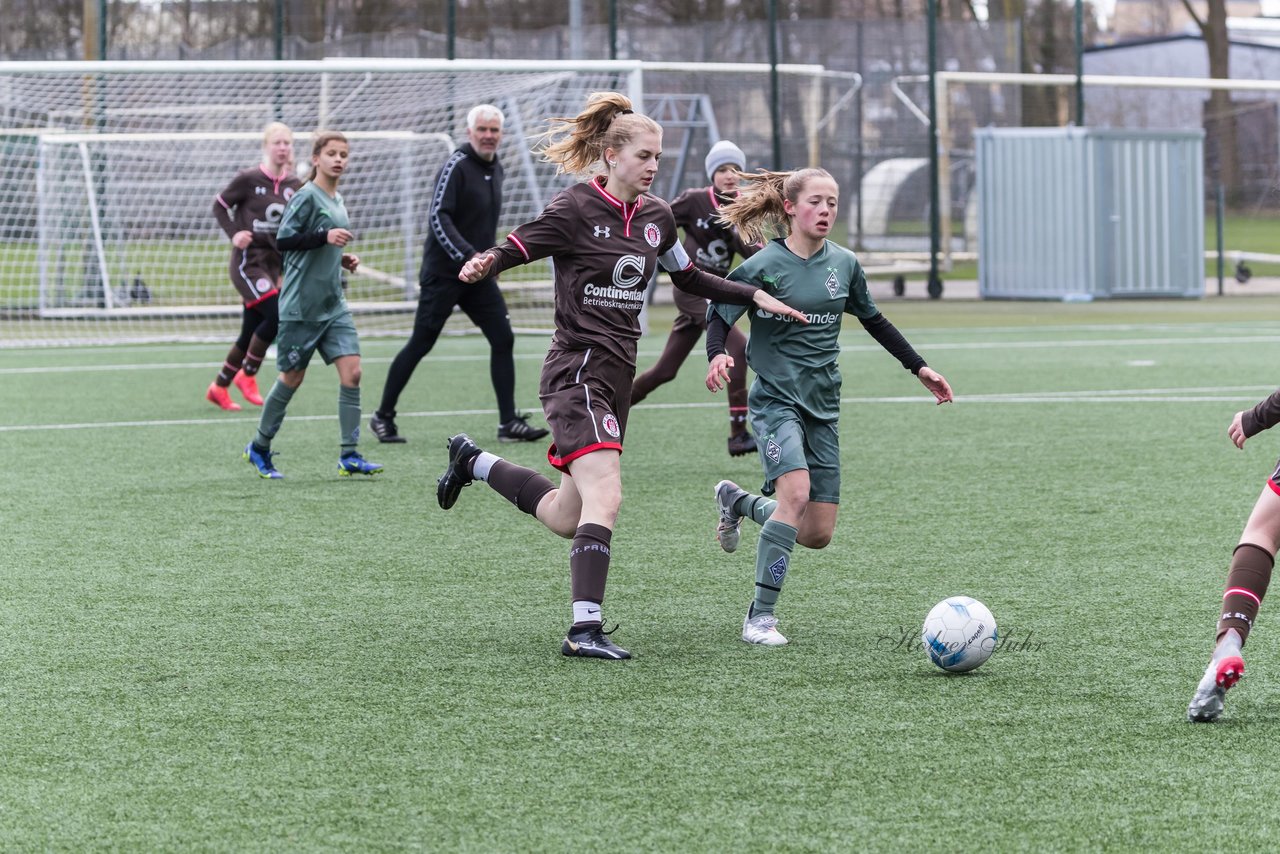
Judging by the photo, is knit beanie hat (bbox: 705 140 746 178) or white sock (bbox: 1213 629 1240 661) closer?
white sock (bbox: 1213 629 1240 661)

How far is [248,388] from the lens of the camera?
1277 centimetres

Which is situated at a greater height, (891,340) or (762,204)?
(762,204)

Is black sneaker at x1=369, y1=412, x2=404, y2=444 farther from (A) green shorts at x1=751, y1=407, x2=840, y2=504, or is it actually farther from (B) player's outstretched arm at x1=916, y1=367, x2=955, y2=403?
(B) player's outstretched arm at x1=916, y1=367, x2=955, y2=403

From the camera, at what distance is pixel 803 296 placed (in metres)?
5.82

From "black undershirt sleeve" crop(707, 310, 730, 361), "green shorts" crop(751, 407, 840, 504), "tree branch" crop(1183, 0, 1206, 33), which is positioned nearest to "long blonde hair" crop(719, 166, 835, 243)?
"black undershirt sleeve" crop(707, 310, 730, 361)

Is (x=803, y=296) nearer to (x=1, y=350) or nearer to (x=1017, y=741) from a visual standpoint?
(x=1017, y=741)

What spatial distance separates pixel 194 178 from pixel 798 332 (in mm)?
15782

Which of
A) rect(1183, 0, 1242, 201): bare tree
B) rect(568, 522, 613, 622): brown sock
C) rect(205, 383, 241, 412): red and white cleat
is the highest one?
rect(1183, 0, 1242, 201): bare tree

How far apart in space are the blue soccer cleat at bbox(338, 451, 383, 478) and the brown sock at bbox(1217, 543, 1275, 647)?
17.8 feet

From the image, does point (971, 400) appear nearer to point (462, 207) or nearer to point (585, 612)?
point (462, 207)

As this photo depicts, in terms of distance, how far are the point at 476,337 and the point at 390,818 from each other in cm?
1490

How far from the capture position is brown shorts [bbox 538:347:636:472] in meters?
5.50

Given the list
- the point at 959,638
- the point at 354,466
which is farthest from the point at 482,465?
the point at 354,466

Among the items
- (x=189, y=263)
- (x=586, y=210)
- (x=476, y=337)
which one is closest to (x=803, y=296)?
(x=586, y=210)
